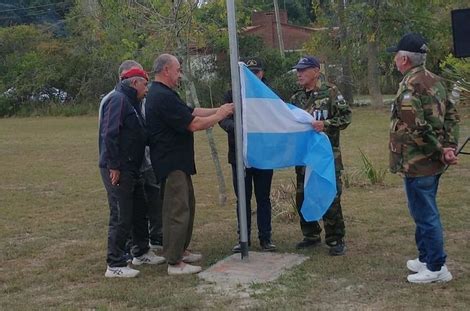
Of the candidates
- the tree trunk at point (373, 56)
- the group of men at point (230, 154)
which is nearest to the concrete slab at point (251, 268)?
the group of men at point (230, 154)

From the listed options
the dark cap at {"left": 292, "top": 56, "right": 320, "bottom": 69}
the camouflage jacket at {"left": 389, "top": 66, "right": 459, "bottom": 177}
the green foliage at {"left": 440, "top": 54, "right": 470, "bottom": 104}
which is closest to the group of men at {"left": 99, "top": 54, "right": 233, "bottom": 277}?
the dark cap at {"left": 292, "top": 56, "right": 320, "bottom": 69}

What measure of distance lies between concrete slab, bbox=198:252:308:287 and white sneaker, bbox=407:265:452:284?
1124 mm

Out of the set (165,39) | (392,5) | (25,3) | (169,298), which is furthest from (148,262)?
(25,3)

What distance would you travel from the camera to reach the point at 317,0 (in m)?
29.0

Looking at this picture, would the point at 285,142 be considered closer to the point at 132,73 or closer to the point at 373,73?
the point at 132,73

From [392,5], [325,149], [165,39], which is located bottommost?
[325,149]

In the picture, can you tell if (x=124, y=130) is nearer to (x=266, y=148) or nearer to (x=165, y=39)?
(x=266, y=148)

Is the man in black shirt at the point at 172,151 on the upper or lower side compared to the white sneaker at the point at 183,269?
upper

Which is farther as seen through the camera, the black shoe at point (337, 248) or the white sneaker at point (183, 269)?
the black shoe at point (337, 248)

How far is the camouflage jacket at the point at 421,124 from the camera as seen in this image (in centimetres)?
511

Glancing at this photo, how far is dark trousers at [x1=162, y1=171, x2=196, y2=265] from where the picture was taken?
593 centimetres

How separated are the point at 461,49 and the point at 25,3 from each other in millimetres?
63831

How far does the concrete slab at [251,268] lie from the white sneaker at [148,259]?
61cm

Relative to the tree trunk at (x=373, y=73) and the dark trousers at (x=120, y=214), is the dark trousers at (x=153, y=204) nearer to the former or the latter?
the dark trousers at (x=120, y=214)
